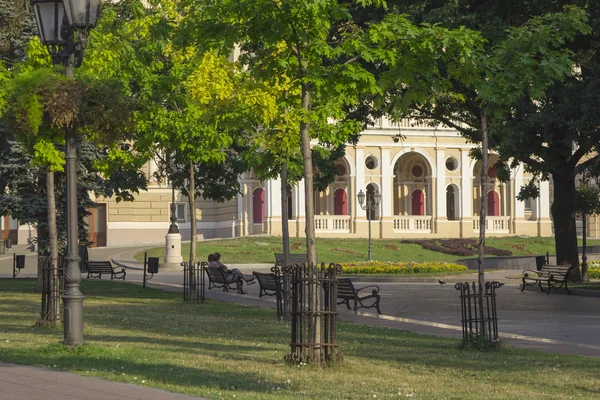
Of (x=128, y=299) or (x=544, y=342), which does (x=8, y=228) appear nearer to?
(x=128, y=299)

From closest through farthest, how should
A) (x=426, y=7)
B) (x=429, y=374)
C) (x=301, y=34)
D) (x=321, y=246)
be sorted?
1. (x=429, y=374)
2. (x=301, y=34)
3. (x=426, y=7)
4. (x=321, y=246)

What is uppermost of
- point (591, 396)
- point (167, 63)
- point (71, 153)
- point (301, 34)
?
point (167, 63)

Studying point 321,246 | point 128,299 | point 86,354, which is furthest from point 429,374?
point 321,246

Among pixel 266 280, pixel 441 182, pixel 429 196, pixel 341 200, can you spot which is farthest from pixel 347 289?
pixel 341 200

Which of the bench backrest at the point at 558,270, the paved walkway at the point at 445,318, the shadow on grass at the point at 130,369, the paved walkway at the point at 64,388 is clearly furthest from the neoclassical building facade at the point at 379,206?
the paved walkway at the point at 64,388

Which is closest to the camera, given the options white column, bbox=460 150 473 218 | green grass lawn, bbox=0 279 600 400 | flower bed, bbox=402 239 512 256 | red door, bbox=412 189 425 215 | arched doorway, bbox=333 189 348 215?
green grass lawn, bbox=0 279 600 400

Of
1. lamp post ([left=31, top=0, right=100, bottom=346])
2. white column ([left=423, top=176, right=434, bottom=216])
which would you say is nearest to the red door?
white column ([left=423, top=176, right=434, bottom=216])

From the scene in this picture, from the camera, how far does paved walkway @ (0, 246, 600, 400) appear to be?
10359mm

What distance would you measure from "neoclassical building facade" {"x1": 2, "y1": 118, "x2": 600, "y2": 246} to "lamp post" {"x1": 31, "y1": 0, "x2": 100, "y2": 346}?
52.0m

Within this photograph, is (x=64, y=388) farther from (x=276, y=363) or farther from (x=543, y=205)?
(x=543, y=205)

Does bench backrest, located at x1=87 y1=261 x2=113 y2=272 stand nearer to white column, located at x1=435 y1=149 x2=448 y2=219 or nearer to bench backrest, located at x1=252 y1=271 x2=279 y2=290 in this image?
bench backrest, located at x1=252 y1=271 x2=279 y2=290

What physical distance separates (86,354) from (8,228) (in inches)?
2264

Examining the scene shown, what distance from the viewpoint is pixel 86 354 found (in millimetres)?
13117

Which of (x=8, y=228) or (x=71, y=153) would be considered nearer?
(x=71, y=153)
